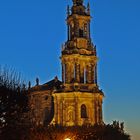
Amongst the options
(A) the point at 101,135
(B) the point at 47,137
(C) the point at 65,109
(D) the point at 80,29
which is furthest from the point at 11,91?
(D) the point at 80,29

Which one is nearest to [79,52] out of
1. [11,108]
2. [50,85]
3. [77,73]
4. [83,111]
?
[77,73]

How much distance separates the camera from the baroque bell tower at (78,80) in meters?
95.6

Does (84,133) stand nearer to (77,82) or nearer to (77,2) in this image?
(77,82)

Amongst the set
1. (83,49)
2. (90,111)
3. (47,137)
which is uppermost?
(83,49)

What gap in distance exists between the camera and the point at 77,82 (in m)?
96.5

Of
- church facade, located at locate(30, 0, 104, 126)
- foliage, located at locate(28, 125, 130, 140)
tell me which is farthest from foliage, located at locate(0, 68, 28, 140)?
church facade, located at locate(30, 0, 104, 126)

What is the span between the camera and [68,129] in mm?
85375

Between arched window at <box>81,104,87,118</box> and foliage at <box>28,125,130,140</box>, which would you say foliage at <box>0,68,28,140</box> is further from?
arched window at <box>81,104,87,118</box>

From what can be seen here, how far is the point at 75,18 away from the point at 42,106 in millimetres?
18596

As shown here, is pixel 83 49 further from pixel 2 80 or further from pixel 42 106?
pixel 2 80

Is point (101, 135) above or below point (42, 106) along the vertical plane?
below

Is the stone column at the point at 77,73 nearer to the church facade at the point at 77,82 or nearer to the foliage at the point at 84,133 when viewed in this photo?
the church facade at the point at 77,82

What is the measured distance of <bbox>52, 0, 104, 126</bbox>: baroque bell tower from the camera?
314 feet

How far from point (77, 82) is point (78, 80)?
624mm
